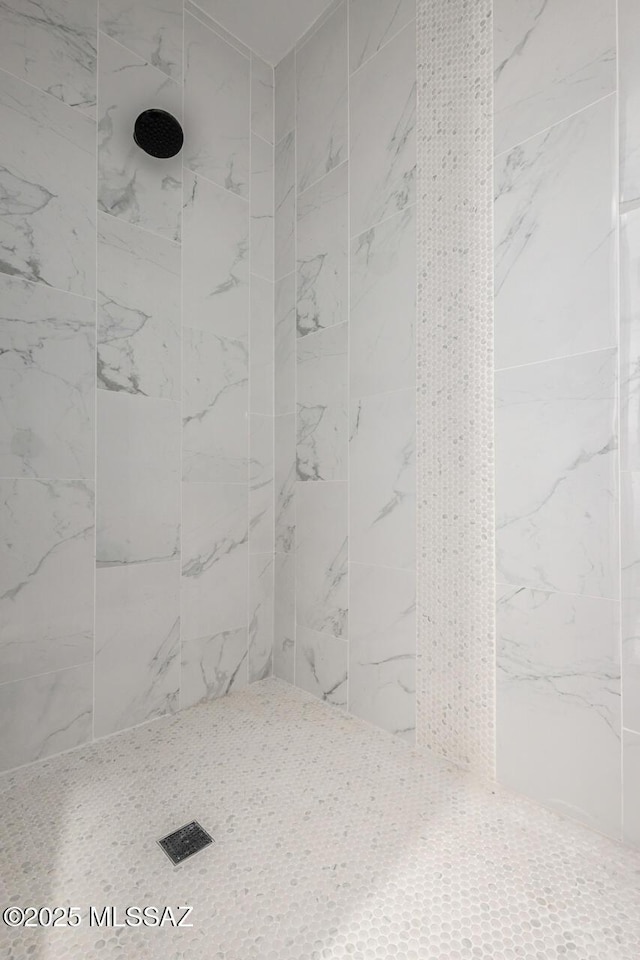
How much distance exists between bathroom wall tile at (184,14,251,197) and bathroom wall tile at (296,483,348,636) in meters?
1.11

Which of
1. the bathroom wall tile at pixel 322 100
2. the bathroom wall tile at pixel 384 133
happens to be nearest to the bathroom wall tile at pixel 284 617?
the bathroom wall tile at pixel 384 133

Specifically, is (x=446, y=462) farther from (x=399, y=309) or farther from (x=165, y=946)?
(x=165, y=946)

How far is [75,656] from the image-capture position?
1329mm

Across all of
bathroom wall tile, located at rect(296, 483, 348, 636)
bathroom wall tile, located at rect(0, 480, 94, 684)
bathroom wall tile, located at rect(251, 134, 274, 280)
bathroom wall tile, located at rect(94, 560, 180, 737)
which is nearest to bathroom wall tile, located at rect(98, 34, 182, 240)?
bathroom wall tile, located at rect(251, 134, 274, 280)

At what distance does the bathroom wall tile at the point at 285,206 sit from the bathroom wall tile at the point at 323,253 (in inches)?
1.7

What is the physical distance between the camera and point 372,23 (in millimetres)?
1444

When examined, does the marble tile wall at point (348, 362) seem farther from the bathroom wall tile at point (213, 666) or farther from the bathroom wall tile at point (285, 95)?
the bathroom wall tile at point (213, 666)

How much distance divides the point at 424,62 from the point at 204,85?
2.47 ft

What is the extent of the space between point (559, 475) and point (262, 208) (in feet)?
4.64

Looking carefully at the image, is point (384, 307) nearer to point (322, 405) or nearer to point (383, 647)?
point (322, 405)

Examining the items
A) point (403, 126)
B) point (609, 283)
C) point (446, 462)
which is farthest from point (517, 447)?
point (403, 126)

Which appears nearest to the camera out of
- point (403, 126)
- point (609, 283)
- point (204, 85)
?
point (609, 283)

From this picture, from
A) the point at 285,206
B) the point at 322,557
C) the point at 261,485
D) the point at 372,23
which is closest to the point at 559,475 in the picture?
the point at 322,557

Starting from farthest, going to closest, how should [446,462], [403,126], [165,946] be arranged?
1. [403,126]
2. [446,462]
3. [165,946]
